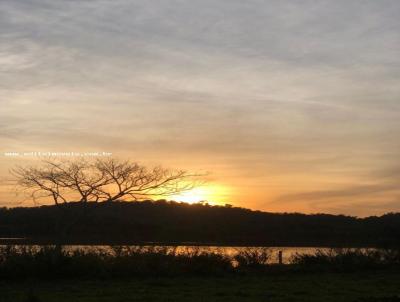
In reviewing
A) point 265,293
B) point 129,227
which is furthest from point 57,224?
point 129,227

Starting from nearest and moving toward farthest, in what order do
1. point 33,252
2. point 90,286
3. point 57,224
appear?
point 90,286, point 33,252, point 57,224

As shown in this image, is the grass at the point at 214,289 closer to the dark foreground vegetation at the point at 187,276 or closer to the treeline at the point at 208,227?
the dark foreground vegetation at the point at 187,276

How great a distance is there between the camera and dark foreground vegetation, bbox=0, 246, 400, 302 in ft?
57.3

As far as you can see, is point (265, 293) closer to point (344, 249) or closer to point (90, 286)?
point (90, 286)

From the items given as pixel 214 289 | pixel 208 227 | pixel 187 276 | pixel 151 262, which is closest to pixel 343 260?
pixel 187 276

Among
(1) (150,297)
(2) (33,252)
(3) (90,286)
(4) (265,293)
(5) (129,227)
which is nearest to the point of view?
(1) (150,297)

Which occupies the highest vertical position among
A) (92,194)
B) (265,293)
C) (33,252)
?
(92,194)

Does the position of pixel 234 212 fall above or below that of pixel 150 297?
above

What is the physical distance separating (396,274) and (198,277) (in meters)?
8.75

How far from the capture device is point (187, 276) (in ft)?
75.6

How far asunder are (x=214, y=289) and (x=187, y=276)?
13.5 feet

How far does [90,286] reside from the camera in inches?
770

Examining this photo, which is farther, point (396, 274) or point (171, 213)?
point (171, 213)

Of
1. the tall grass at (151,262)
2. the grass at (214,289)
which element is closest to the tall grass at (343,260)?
the tall grass at (151,262)
